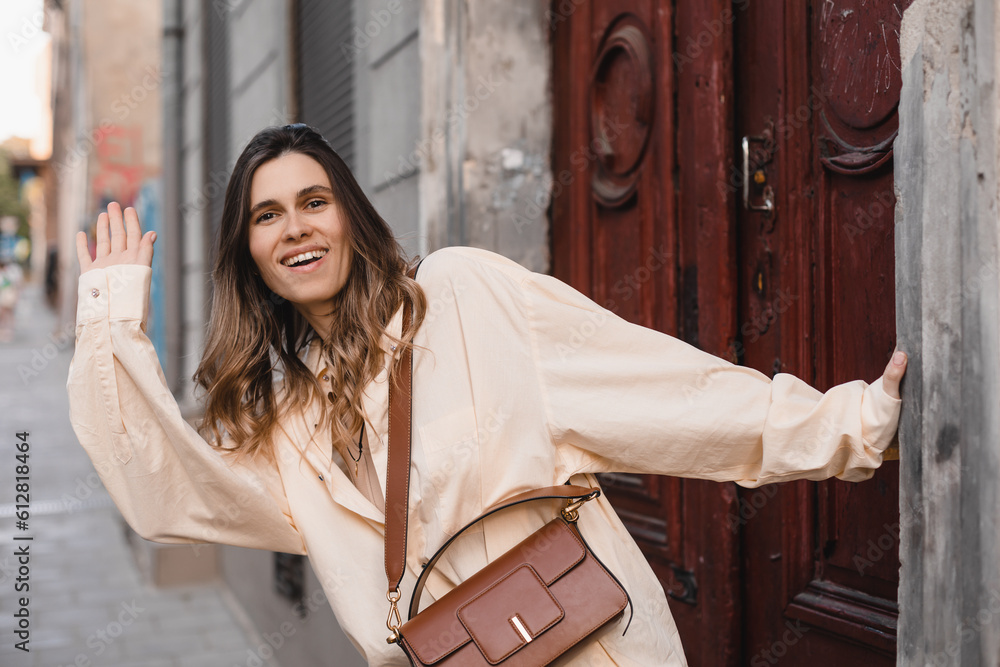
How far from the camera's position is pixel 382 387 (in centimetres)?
184

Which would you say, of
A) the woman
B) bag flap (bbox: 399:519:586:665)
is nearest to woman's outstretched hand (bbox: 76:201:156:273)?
the woman

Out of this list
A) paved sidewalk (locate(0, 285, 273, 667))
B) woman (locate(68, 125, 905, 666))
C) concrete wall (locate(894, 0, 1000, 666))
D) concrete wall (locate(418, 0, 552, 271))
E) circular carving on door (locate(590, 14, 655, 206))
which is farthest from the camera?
paved sidewalk (locate(0, 285, 273, 667))

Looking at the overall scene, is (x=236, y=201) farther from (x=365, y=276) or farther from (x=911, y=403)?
(x=911, y=403)

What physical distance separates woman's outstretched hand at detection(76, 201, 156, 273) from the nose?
0.99 feet

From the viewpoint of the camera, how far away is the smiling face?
2.01 metres

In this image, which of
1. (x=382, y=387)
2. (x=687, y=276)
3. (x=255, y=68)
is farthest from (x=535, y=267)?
(x=255, y=68)

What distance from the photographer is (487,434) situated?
5.52ft

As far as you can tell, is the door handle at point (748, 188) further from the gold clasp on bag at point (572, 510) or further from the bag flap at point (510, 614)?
the bag flap at point (510, 614)

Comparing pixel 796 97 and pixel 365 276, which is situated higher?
pixel 796 97

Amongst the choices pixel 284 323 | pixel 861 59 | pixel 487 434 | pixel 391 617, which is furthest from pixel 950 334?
pixel 284 323

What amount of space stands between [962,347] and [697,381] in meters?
0.45

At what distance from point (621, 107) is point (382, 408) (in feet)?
5.42

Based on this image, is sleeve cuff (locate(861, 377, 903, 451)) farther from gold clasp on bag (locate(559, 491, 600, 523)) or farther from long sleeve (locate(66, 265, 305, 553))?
long sleeve (locate(66, 265, 305, 553))

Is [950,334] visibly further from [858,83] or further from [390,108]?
[390,108]
